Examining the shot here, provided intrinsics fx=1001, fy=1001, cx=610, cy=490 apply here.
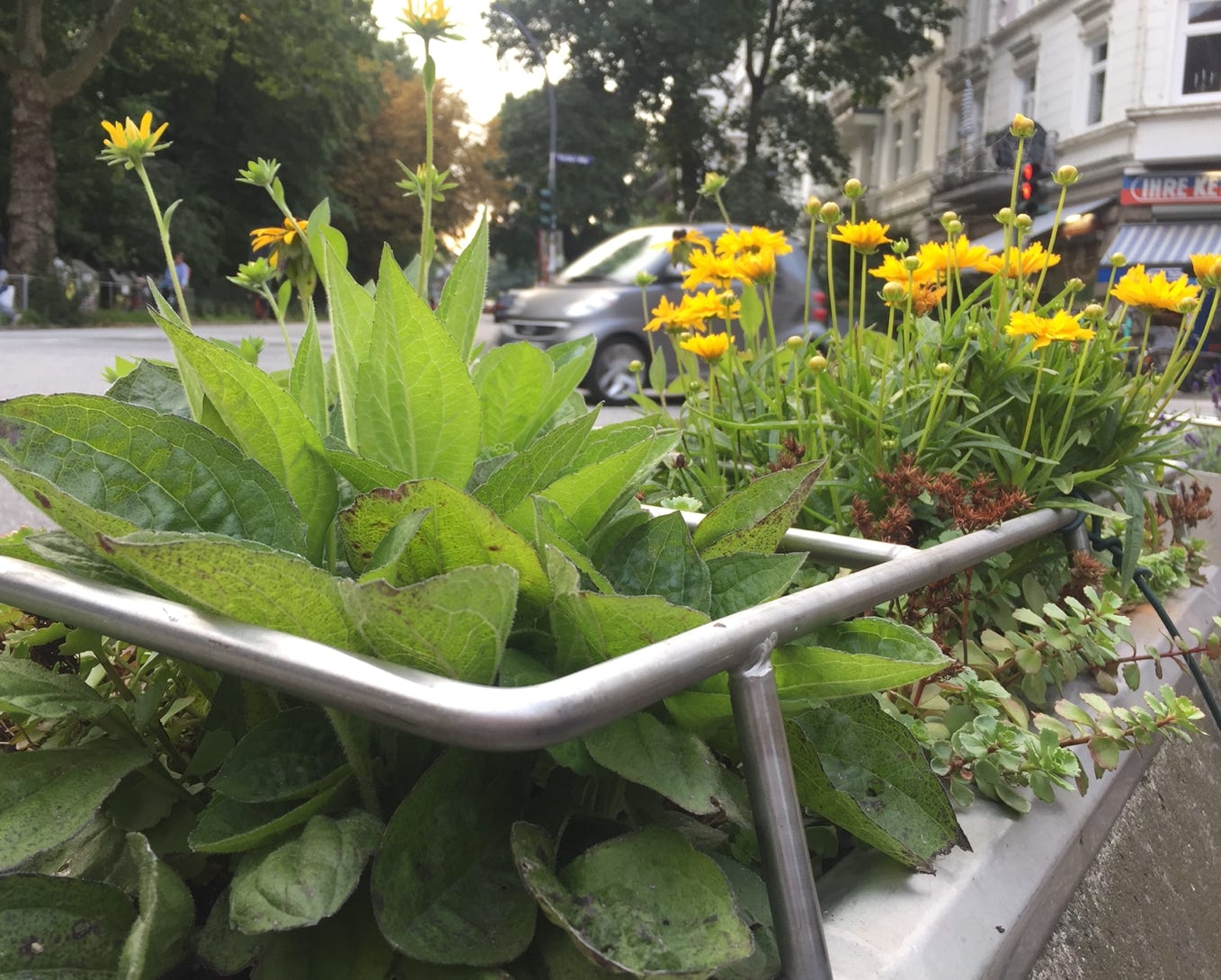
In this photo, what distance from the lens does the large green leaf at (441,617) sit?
21.8 inches

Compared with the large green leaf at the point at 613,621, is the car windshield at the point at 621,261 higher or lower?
higher

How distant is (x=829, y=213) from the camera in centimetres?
163

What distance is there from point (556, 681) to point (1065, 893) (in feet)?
2.44

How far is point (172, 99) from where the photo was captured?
84.9 ft

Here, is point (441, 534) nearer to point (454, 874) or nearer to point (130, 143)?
point (454, 874)

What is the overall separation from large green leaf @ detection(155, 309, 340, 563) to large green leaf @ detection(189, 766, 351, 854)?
0.20m

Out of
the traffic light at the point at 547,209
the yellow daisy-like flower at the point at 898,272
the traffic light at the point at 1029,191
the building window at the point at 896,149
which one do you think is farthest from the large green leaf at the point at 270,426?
the building window at the point at 896,149

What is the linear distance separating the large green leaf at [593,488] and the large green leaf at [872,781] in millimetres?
232

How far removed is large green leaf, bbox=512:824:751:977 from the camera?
23.0 inches

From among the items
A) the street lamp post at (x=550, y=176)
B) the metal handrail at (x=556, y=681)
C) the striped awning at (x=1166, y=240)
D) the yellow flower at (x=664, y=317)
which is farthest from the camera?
the street lamp post at (x=550, y=176)

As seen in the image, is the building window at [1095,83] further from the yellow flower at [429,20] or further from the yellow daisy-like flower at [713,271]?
the yellow flower at [429,20]

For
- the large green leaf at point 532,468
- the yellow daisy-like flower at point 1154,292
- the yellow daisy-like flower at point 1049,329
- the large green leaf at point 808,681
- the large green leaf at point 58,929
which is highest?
the yellow daisy-like flower at point 1154,292

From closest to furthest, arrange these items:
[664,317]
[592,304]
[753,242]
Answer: [753,242]
[664,317]
[592,304]

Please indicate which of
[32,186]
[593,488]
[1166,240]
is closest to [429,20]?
[593,488]
